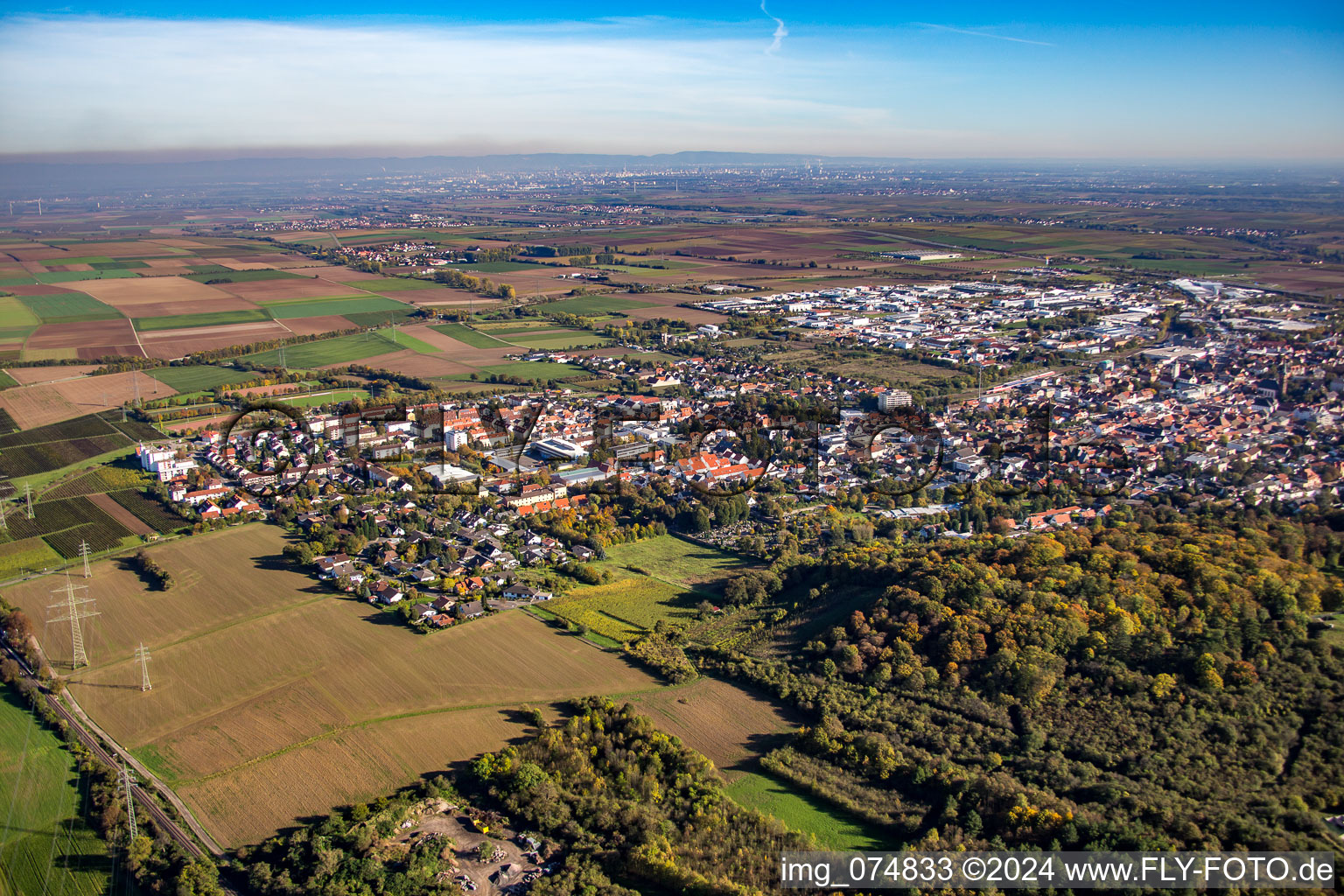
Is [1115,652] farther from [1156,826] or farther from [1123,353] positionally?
[1123,353]

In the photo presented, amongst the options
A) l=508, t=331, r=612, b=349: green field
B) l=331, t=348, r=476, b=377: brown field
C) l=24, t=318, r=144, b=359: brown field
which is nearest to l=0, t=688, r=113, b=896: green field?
l=331, t=348, r=476, b=377: brown field

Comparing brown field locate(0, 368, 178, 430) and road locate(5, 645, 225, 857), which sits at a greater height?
brown field locate(0, 368, 178, 430)

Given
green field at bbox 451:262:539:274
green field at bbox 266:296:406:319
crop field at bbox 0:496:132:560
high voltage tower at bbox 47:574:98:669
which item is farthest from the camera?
green field at bbox 451:262:539:274

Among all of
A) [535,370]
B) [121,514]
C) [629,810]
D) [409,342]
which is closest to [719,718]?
[629,810]

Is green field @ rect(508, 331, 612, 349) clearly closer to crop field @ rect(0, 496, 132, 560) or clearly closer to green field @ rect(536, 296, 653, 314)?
green field @ rect(536, 296, 653, 314)

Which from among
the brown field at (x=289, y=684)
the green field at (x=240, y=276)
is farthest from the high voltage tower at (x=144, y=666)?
the green field at (x=240, y=276)

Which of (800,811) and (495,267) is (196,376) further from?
(495,267)
